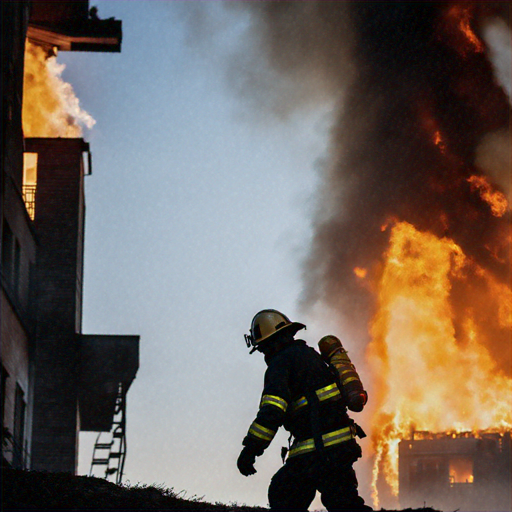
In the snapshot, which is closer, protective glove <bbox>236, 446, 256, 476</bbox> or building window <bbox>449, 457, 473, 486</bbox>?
protective glove <bbox>236, 446, 256, 476</bbox>

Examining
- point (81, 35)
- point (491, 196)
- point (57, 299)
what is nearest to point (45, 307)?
point (57, 299)

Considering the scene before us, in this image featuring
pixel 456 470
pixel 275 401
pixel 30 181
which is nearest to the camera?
pixel 275 401

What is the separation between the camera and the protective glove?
9.04 m

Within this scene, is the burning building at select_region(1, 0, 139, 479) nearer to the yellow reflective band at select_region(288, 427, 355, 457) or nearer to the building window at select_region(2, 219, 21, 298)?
the building window at select_region(2, 219, 21, 298)

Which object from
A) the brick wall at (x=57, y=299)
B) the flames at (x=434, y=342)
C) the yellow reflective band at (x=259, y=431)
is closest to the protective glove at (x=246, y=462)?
the yellow reflective band at (x=259, y=431)

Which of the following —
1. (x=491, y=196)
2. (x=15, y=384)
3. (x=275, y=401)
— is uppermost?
(x=491, y=196)

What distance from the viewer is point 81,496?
34.6ft

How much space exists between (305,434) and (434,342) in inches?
2219

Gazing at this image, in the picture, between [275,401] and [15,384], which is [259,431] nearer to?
[275,401]

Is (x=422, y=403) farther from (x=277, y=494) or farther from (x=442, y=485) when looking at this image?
(x=277, y=494)

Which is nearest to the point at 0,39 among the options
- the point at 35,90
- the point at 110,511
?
the point at 35,90

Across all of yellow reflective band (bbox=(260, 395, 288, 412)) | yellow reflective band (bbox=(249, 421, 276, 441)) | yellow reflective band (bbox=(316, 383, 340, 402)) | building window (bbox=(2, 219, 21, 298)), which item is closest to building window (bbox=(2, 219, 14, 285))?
building window (bbox=(2, 219, 21, 298))

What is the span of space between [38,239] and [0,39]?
731 cm

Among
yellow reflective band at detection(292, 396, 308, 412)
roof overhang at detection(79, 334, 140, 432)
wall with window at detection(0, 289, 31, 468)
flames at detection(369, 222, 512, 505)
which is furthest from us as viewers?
flames at detection(369, 222, 512, 505)
